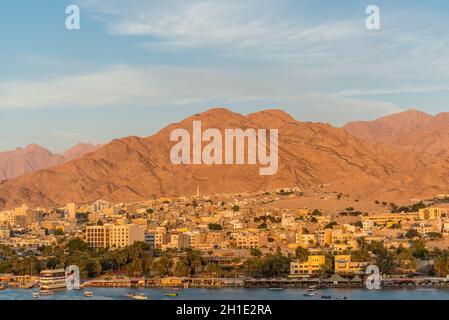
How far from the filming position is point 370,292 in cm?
1936

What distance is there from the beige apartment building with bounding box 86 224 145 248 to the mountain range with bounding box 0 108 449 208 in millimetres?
20287

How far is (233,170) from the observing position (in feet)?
188

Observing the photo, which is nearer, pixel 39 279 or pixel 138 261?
pixel 39 279

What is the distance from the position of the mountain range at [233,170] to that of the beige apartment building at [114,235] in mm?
20287

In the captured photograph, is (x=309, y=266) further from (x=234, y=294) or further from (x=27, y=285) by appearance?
(x=27, y=285)

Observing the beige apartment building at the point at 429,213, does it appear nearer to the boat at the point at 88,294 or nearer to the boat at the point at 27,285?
the boat at the point at 27,285

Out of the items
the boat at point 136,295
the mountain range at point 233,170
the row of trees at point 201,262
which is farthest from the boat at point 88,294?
the mountain range at point 233,170

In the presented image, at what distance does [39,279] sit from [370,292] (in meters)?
7.48

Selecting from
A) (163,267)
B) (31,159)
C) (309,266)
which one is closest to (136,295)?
(163,267)

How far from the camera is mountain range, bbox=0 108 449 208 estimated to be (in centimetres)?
5400

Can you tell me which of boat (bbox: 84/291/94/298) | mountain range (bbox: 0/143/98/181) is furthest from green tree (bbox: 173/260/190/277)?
mountain range (bbox: 0/143/98/181)

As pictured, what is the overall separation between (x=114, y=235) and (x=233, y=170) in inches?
1047
